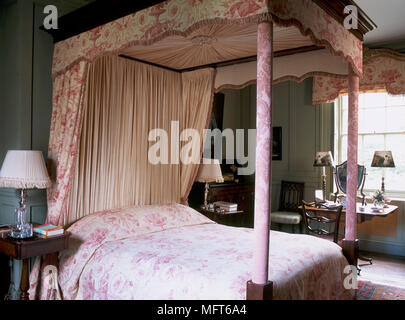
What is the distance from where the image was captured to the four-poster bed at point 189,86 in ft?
7.29

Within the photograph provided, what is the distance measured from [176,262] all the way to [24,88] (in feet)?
7.43

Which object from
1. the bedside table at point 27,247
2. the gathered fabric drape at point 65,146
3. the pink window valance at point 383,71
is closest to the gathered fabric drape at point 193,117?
the gathered fabric drape at point 65,146

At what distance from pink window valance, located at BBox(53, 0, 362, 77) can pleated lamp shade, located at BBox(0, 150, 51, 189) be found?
926 mm

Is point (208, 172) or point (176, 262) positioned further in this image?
point (208, 172)

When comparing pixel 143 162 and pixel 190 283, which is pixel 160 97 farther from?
pixel 190 283

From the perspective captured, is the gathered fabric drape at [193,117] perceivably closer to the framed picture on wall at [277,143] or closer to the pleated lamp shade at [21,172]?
the pleated lamp shade at [21,172]

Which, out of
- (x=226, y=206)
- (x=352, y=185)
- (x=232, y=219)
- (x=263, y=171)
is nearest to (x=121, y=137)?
(x=226, y=206)

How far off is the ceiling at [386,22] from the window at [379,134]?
2.69 feet

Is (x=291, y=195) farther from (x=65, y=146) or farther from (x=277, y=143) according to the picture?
(x=65, y=146)

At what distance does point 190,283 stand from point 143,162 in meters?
2.13

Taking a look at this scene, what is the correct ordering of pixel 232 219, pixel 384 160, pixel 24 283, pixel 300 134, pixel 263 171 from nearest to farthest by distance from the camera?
1. pixel 263 171
2. pixel 24 283
3. pixel 384 160
4. pixel 232 219
5. pixel 300 134

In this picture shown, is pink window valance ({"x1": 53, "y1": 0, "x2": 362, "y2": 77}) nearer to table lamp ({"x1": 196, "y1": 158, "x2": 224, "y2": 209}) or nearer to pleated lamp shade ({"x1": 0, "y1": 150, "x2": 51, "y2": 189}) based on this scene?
pleated lamp shade ({"x1": 0, "y1": 150, "x2": 51, "y2": 189})

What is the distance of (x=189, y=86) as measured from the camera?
473 centimetres

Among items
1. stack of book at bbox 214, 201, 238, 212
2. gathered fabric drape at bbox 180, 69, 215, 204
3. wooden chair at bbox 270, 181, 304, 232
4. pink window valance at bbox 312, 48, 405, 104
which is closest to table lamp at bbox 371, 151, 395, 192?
pink window valance at bbox 312, 48, 405, 104
